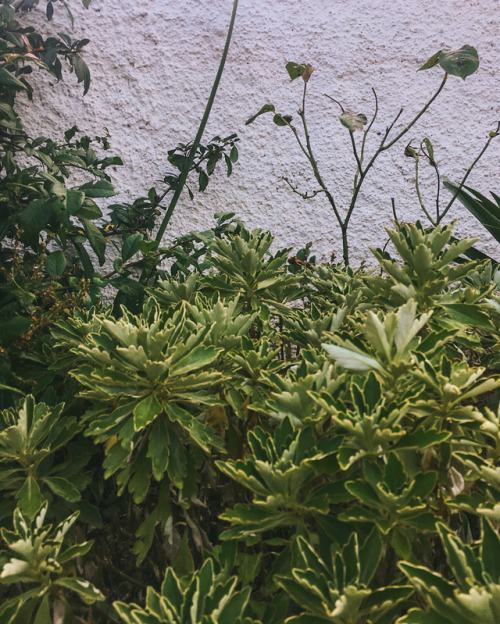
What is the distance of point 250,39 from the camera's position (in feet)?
7.84

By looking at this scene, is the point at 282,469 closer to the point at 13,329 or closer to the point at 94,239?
the point at 13,329

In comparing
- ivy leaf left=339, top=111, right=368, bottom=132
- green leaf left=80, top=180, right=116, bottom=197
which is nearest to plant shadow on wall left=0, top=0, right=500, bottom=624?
green leaf left=80, top=180, right=116, bottom=197

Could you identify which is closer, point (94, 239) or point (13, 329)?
point (13, 329)

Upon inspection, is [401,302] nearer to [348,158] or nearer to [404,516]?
[404,516]

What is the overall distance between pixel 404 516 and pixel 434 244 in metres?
0.52

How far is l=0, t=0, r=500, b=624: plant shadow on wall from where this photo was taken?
575 millimetres

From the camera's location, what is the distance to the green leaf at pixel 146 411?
689mm

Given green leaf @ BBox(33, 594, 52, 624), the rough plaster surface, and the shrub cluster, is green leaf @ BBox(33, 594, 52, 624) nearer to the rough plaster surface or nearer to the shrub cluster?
the shrub cluster

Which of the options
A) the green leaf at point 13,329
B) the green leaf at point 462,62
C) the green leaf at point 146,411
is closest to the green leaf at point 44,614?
the green leaf at point 146,411

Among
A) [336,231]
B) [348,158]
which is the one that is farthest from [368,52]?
[336,231]

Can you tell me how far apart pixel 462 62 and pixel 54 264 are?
1194 millimetres

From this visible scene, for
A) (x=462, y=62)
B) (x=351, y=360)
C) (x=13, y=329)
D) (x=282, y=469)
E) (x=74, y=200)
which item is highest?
(x=462, y=62)

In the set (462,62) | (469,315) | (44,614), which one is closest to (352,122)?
(462,62)

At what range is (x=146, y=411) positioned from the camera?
28.1 inches
